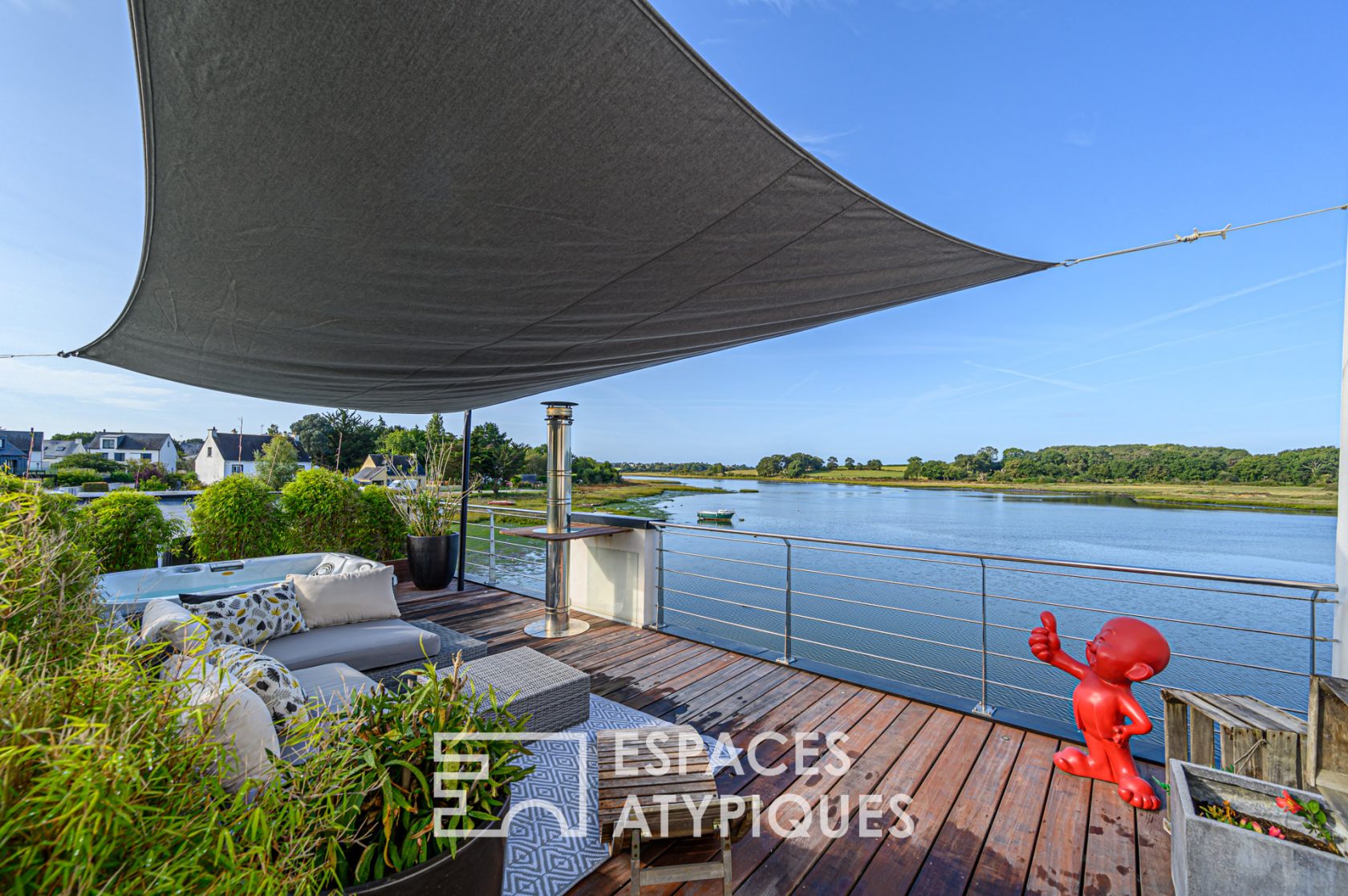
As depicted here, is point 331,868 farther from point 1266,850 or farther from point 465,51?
point 1266,850

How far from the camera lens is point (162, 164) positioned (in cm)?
138

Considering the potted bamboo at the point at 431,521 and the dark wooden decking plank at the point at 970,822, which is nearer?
the dark wooden decking plank at the point at 970,822

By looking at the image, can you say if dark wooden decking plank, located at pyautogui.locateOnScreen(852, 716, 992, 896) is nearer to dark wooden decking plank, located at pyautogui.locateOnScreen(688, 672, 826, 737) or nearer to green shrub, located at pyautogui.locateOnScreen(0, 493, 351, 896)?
dark wooden decking plank, located at pyautogui.locateOnScreen(688, 672, 826, 737)

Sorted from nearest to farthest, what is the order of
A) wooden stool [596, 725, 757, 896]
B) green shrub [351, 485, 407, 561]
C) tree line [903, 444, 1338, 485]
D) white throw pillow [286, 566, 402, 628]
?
wooden stool [596, 725, 757, 896] → white throw pillow [286, 566, 402, 628] → tree line [903, 444, 1338, 485] → green shrub [351, 485, 407, 561]

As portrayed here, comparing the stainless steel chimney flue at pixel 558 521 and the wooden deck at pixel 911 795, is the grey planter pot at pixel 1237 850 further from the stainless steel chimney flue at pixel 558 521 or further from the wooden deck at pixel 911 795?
the stainless steel chimney flue at pixel 558 521

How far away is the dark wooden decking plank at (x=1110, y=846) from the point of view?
176cm

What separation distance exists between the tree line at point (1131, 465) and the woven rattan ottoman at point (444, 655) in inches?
194

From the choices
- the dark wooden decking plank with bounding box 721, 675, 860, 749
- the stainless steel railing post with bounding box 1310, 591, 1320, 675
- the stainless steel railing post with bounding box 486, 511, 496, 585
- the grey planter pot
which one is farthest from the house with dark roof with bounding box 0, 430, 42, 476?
the stainless steel railing post with bounding box 1310, 591, 1320, 675

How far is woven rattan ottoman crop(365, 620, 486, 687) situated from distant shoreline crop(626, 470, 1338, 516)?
13.6 feet

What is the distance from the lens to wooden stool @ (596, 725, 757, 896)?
161 centimetres

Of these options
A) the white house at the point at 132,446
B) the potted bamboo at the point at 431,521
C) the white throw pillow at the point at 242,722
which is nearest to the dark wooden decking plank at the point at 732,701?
the white throw pillow at the point at 242,722

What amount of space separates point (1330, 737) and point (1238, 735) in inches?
53.1

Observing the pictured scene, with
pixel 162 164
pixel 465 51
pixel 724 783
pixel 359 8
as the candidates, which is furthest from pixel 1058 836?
pixel 162 164

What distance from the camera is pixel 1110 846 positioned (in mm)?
1936
